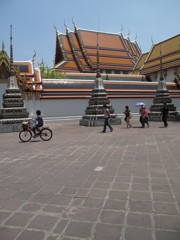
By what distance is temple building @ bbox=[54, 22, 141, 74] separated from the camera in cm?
3372

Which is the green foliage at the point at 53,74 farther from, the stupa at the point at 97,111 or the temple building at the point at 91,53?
the stupa at the point at 97,111

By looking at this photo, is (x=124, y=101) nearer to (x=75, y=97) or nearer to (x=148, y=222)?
(x=75, y=97)

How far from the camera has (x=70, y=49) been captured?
1391 inches

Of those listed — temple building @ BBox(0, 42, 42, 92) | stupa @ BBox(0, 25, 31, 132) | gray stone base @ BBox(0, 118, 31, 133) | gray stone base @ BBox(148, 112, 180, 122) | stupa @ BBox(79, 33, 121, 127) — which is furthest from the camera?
gray stone base @ BBox(148, 112, 180, 122)

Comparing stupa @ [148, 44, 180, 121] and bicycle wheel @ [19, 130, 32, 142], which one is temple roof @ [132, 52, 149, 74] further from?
bicycle wheel @ [19, 130, 32, 142]

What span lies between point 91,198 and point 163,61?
32.7m

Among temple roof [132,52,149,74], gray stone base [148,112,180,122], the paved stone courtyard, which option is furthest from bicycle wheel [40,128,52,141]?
temple roof [132,52,149,74]

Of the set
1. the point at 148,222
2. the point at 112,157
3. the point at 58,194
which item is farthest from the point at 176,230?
the point at 112,157

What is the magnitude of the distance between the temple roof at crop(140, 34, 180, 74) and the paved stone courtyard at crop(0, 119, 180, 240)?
1104 inches

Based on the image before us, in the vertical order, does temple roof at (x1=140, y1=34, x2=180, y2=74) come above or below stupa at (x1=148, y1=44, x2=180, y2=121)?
above

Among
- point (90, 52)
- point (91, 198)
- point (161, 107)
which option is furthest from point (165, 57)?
point (91, 198)

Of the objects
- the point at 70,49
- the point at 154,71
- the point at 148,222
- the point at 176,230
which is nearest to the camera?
the point at 176,230

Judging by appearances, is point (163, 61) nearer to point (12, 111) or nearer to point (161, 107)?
point (161, 107)

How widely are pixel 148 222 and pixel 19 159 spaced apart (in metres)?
4.35
